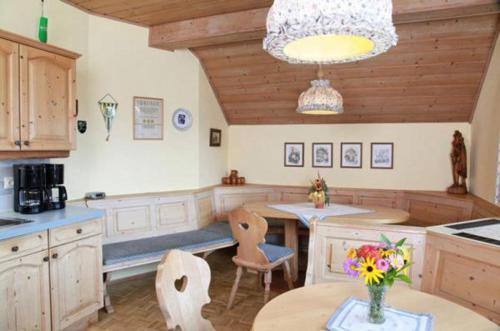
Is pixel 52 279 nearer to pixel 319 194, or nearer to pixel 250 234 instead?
pixel 250 234

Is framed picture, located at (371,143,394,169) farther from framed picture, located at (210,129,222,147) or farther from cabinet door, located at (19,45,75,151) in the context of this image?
cabinet door, located at (19,45,75,151)

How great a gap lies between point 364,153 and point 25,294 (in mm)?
3955

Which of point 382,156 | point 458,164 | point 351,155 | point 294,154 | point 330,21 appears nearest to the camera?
point 330,21

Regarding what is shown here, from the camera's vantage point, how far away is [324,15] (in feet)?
4.07

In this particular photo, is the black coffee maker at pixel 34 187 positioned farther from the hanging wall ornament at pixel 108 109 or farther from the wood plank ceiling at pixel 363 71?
the wood plank ceiling at pixel 363 71

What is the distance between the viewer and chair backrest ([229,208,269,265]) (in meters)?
3.04

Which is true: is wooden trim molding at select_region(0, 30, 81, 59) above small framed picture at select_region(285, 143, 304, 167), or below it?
above

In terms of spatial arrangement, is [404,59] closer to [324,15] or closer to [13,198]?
[324,15]

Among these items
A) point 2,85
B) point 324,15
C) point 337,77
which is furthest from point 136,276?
point 324,15

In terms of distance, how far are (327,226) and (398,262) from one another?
3.07ft

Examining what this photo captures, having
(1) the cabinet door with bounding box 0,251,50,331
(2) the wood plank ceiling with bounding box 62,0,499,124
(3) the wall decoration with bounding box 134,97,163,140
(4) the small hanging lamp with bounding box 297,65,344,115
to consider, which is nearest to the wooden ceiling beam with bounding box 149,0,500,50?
(2) the wood plank ceiling with bounding box 62,0,499,124

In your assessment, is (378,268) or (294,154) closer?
(378,268)

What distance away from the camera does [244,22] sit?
337 centimetres

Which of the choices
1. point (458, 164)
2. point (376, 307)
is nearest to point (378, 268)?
point (376, 307)
